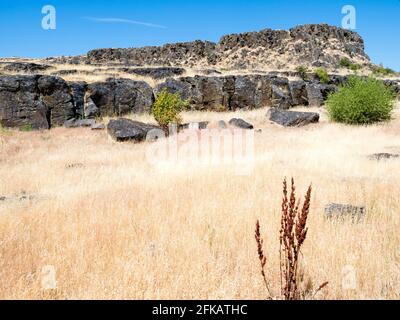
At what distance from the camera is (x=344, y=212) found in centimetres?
669

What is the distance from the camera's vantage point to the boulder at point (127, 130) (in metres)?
19.8

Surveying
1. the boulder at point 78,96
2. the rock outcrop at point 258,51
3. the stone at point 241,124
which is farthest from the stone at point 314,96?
the rock outcrop at point 258,51

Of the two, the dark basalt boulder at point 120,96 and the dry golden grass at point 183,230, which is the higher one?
the dark basalt boulder at point 120,96

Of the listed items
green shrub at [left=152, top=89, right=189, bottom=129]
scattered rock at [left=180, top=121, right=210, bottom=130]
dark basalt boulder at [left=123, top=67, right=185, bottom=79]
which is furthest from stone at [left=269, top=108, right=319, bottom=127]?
dark basalt boulder at [left=123, top=67, right=185, bottom=79]

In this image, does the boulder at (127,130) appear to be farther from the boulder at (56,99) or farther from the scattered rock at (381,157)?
the scattered rock at (381,157)

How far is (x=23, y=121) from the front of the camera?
913 inches

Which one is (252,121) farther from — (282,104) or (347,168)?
(347,168)

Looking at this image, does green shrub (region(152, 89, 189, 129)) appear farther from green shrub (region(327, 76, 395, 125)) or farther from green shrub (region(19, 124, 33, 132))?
green shrub (region(327, 76, 395, 125))

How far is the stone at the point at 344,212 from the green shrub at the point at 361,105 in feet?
67.6

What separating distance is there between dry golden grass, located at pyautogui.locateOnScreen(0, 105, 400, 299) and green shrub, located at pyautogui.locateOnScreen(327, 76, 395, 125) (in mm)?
14153

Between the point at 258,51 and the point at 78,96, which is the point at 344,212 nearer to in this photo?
the point at 78,96

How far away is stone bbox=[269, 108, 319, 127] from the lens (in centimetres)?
2578

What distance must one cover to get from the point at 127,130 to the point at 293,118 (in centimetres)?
1175

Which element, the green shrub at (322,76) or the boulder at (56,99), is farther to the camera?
the green shrub at (322,76)
